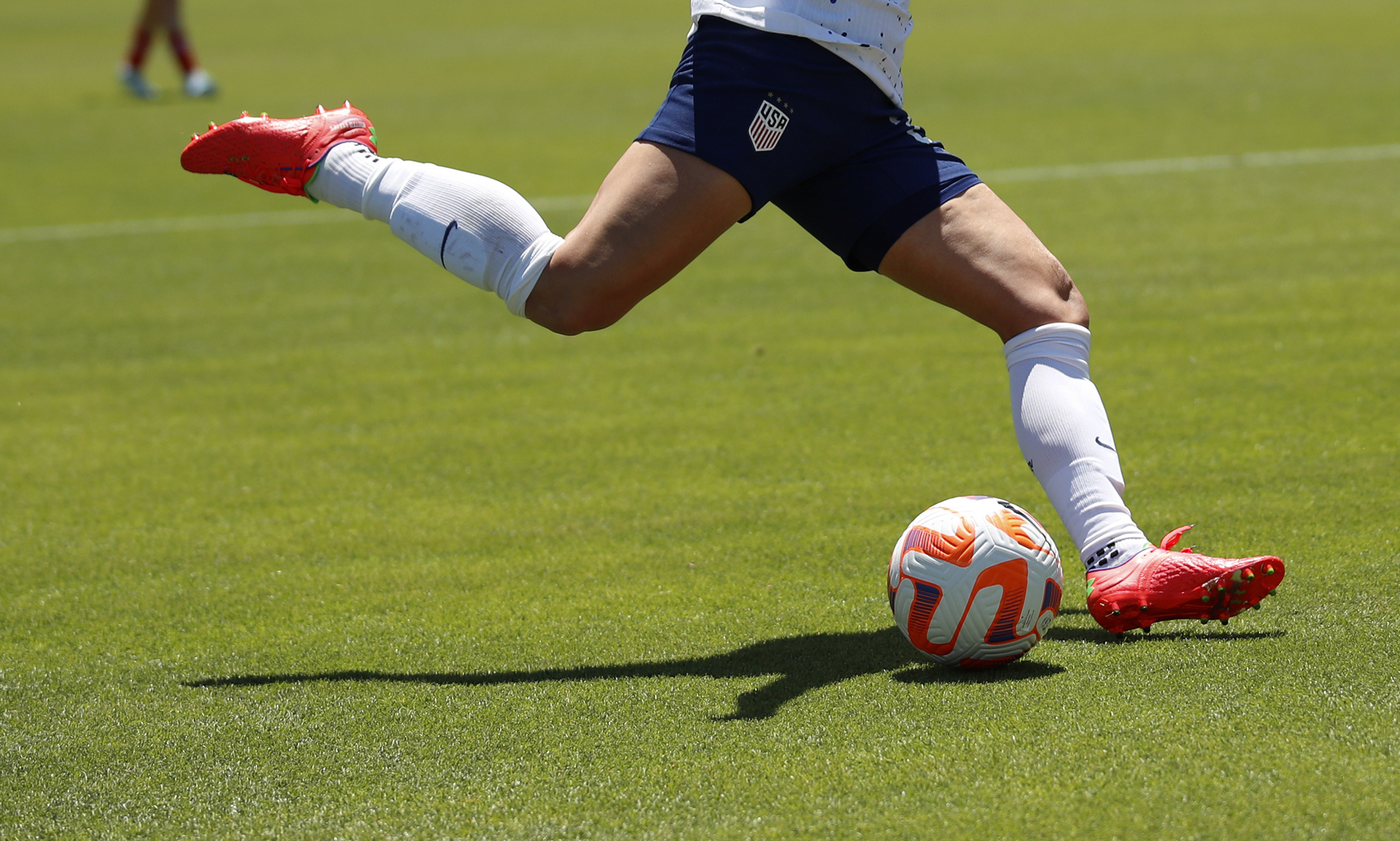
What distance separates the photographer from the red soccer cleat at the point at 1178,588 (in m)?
3.40

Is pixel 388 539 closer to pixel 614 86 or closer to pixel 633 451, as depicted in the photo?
pixel 633 451

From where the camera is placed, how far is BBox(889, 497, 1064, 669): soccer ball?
3396mm

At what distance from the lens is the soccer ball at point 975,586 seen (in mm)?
3396

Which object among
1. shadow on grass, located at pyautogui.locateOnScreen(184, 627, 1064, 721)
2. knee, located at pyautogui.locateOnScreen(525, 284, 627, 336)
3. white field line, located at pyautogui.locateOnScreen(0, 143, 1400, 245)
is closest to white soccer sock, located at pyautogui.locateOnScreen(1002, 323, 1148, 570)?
shadow on grass, located at pyautogui.locateOnScreen(184, 627, 1064, 721)

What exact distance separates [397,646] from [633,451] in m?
1.89

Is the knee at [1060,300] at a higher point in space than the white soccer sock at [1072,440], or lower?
higher

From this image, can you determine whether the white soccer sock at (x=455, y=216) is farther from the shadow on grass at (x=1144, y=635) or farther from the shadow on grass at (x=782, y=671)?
the shadow on grass at (x=1144, y=635)

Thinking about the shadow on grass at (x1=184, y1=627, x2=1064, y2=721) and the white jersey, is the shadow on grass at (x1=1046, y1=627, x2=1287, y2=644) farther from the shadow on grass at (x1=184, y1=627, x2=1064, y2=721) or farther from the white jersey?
the white jersey

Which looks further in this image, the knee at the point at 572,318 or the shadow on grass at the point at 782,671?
the knee at the point at 572,318

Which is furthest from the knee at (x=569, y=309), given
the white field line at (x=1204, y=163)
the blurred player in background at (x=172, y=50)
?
the blurred player in background at (x=172, y=50)

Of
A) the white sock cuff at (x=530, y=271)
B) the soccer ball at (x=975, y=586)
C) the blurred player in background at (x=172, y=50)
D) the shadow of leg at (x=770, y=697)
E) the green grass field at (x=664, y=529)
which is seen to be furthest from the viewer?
the blurred player in background at (x=172, y=50)

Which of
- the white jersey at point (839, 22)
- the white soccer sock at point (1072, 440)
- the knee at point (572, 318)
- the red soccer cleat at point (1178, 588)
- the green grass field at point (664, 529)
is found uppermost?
the white jersey at point (839, 22)

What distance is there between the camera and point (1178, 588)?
3424mm

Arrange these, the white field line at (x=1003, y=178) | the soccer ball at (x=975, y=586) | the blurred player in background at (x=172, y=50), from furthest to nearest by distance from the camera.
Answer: the blurred player in background at (x=172, y=50)
the white field line at (x=1003, y=178)
the soccer ball at (x=975, y=586)
